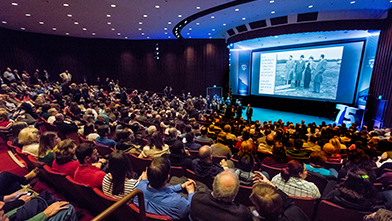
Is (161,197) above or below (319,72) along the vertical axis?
below

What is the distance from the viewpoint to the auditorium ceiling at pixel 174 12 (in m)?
7.25

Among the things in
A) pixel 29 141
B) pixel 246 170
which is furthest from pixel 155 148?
pixel 29 141

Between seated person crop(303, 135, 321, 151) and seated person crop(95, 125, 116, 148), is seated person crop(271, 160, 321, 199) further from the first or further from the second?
seated person crop(95, 125, 116, 148)

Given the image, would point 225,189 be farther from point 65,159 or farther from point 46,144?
point 46,144

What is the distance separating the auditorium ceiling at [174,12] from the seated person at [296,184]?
24.1 feet

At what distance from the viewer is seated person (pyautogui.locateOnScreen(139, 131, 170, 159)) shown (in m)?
2.87

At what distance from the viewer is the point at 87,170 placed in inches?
77.2

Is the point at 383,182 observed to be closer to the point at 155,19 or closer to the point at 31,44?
the point at 155,19

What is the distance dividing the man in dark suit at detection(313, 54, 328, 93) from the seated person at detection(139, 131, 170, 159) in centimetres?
1139

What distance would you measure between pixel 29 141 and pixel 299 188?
12.8 ft

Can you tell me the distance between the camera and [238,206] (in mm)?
1365

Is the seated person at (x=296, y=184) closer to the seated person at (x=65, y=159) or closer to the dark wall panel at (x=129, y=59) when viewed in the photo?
the seated person at (x=65, y=159)

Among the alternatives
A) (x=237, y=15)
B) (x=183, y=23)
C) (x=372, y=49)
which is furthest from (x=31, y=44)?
(x=372, y=49)

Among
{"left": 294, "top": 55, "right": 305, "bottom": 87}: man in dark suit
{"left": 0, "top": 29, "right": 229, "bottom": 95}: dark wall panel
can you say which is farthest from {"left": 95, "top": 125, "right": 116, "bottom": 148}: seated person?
{"left": 0, "top": 29, "right": 229, "bottom": 95}: dark wall panel
